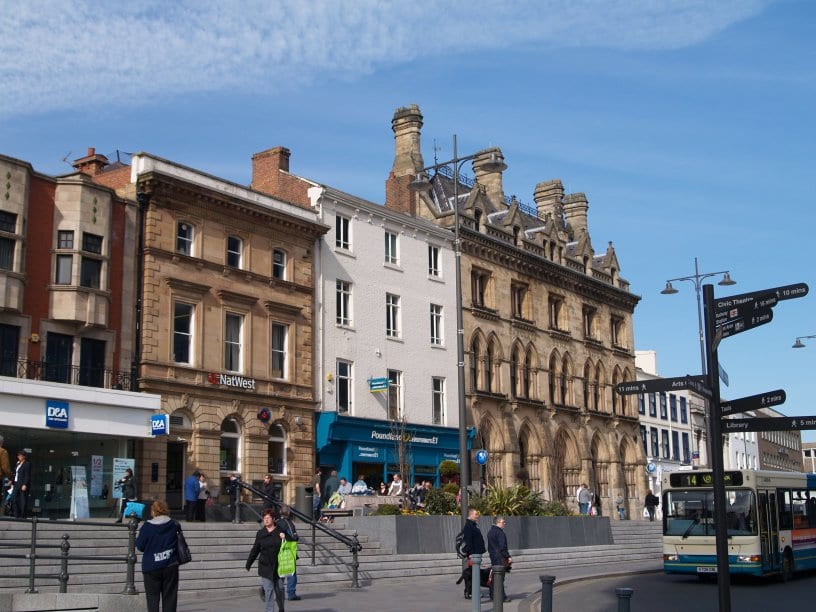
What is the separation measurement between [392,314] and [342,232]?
414 centimetres

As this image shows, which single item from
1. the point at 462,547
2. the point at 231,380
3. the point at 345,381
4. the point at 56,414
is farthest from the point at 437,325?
the point at 462,547

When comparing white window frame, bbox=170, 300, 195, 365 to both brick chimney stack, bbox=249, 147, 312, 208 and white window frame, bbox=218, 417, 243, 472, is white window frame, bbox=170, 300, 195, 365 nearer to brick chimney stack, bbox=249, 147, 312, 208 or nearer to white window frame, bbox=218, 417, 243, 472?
white window frame, bbox=218, 417, 243, 472

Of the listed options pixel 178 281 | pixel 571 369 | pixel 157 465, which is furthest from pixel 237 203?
pixel 571 369

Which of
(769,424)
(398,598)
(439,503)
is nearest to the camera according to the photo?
(769,424)

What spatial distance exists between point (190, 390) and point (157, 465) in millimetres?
2567

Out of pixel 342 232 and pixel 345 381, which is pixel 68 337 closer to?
pixel 345 381

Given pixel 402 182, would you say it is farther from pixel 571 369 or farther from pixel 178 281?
pixel 178 281

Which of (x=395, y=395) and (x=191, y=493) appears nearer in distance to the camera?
(x=191, y=493)

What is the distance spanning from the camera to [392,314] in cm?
4134

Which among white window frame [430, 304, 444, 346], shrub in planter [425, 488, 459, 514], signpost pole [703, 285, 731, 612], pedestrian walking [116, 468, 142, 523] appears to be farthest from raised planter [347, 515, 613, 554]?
signpost pole [703, 285, 731, 612]

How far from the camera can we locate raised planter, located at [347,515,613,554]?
2669 cm

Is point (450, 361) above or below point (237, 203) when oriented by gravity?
below

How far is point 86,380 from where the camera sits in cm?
2920

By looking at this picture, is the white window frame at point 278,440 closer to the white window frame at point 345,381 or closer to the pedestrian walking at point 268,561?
the white window frame at point 345,381
